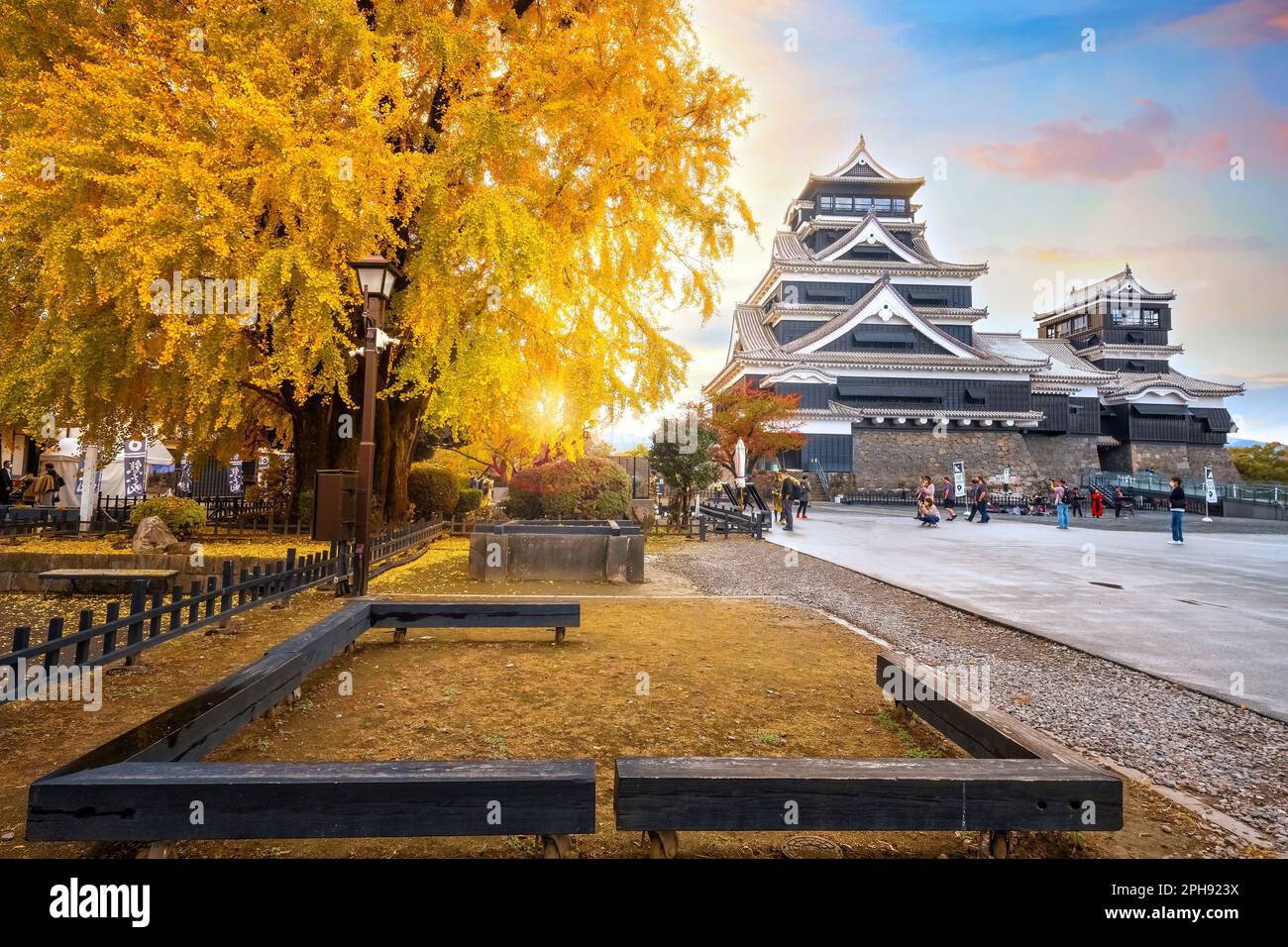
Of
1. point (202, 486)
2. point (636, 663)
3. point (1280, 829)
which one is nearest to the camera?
point (1280, 829)

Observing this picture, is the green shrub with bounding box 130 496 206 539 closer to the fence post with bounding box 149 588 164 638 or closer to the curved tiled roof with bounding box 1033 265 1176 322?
the fence post with bounding box 149 588 164 638

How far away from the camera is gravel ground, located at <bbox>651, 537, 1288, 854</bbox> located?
10.3 ft

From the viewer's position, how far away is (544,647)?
5.41m

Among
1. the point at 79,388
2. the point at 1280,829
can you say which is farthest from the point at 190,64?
the point at 1280,829

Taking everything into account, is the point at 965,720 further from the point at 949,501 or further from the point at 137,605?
the point at 949,501

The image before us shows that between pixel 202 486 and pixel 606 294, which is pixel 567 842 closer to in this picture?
pixel 606 294

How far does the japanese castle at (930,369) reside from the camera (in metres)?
42.2

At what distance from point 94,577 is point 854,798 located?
854 cm

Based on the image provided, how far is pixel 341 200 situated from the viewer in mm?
7734

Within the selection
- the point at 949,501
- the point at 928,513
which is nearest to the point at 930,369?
the point at 949,501

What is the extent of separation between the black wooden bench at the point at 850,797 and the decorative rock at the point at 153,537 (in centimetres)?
902

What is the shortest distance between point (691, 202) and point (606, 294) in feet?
6.89

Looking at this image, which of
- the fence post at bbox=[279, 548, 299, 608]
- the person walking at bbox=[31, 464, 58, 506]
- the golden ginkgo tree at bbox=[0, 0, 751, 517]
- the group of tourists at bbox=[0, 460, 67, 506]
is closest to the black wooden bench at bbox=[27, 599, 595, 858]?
the fence post at bbox=[279, 548, 299, 608]

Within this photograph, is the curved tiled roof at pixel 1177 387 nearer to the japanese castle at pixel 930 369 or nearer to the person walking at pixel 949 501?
the japanese castle at pixel 930 369
